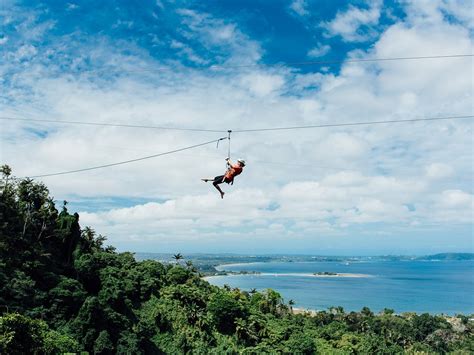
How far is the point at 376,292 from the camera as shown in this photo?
455 feet

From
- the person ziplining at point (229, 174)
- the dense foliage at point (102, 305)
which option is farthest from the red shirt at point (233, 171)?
the dense foliage at point (102, 305)

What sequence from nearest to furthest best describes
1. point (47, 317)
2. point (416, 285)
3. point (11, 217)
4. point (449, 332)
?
point (47, 317) → point (11, 217) → point (449, 332) → point (416, 285)

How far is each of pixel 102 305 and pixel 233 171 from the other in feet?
71.7

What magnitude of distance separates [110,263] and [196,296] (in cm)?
867

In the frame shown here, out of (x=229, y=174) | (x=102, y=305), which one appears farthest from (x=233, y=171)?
(x=102, y=305)

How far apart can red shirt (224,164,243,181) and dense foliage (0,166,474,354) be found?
12.6 meters

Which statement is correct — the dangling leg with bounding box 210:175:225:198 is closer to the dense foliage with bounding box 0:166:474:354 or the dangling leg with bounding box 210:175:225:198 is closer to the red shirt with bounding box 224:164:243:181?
the red shirt with bounding box 224:164:243:181

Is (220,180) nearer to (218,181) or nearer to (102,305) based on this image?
(218,181)

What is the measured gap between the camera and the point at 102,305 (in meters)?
27.5

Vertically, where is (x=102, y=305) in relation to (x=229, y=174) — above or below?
below

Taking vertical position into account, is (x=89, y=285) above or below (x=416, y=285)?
above

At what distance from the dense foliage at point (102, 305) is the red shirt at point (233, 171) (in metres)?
12.6

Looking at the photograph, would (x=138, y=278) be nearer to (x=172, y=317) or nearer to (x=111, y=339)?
(x=172, y=317)

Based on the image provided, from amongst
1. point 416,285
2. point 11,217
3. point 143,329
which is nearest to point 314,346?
point 143,329
